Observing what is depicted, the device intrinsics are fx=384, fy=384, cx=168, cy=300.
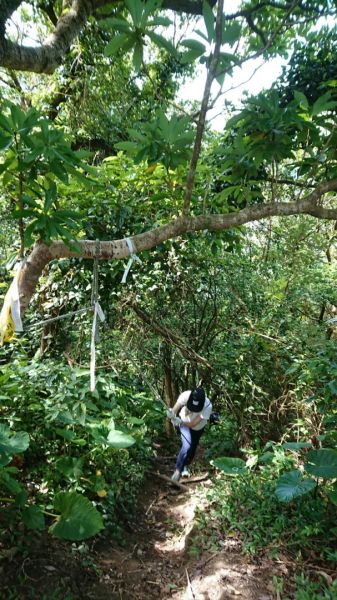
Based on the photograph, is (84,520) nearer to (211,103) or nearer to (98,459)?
(98,459)

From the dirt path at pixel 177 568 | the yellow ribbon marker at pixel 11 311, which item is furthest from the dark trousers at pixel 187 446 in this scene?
the yellow ribbon marker at pixel 11 311

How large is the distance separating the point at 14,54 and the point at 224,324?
3.41m

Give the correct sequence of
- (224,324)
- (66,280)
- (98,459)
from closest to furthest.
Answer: (98,459), (66,280), (224,324)

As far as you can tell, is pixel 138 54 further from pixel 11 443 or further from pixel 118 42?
pixel 11 443

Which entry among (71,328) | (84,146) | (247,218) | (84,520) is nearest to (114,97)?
(84,146)

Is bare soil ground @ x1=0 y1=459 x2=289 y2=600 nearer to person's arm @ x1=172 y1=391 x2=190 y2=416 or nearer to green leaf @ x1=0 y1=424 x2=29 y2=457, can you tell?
green leaf @ x1=0 y1=424 x2=29 y2=457

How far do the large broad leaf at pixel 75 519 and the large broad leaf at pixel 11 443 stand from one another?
0.41 meters

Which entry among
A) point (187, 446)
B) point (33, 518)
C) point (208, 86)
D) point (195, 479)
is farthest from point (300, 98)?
point (195, 479)

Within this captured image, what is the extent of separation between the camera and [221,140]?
4.30 meters

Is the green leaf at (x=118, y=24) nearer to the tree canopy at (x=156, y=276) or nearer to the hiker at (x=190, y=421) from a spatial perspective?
the tree canopy at (x=156, y=276)

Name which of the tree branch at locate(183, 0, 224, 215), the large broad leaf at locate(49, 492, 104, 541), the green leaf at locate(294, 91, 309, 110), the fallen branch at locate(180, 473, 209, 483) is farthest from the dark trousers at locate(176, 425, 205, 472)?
the green leaf at locate(294, 91, 309, 110)

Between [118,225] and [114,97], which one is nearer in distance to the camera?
[118,225]

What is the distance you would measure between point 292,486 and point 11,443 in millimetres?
1767

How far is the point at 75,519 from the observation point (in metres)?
2.16
